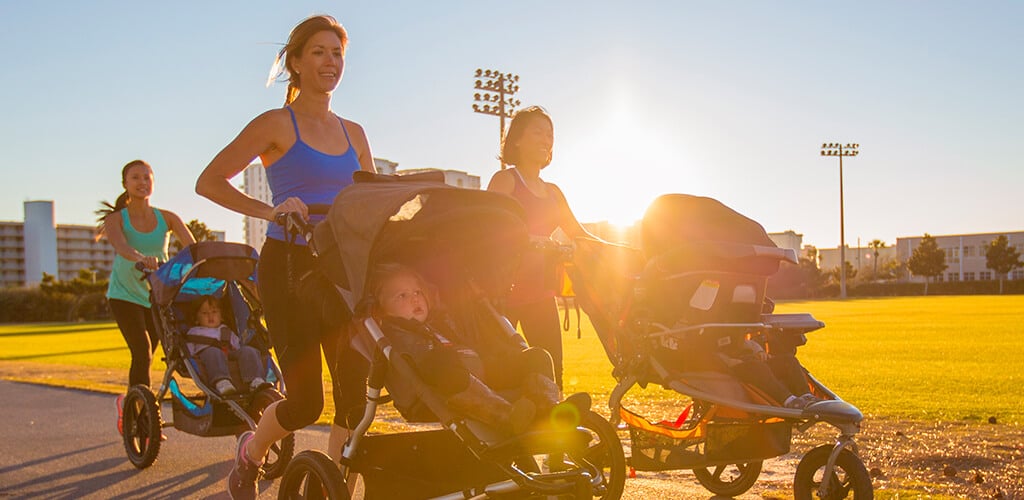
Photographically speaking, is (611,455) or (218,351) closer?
(611,455)

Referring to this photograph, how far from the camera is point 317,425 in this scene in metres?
7.56

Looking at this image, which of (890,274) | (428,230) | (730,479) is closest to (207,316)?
(428,230)

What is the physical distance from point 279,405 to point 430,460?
1002mm

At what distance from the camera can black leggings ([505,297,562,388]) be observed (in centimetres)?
530

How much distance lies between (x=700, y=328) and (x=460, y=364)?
1.83 meters

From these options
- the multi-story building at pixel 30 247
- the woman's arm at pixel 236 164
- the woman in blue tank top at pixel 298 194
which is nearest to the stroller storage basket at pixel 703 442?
the woman in blue tank top at pixel 298 194

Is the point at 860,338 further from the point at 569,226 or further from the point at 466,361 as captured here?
the point at 466,361

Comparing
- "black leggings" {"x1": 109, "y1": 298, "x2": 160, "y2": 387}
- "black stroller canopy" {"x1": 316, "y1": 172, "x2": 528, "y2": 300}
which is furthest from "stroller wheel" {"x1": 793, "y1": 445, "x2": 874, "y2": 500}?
"black leggings" {"x1": 109, "y1": 298, "x2": 160, "y2": 387}

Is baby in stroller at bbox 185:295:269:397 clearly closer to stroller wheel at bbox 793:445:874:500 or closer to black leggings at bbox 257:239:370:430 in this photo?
black leggings at bbox 257:239:370:430

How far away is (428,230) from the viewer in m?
3.82

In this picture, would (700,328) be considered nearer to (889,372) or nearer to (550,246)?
→ (550,246)

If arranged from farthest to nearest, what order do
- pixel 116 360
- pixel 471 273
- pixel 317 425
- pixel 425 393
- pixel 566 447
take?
1. pixel 116 360
2. pixel 317 425
3. pixel 471 273
4. pixel 425 393
5. pixel 566 447

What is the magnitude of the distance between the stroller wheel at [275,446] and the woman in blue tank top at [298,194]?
4.16 ft

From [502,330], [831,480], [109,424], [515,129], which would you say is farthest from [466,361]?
[109,424]
